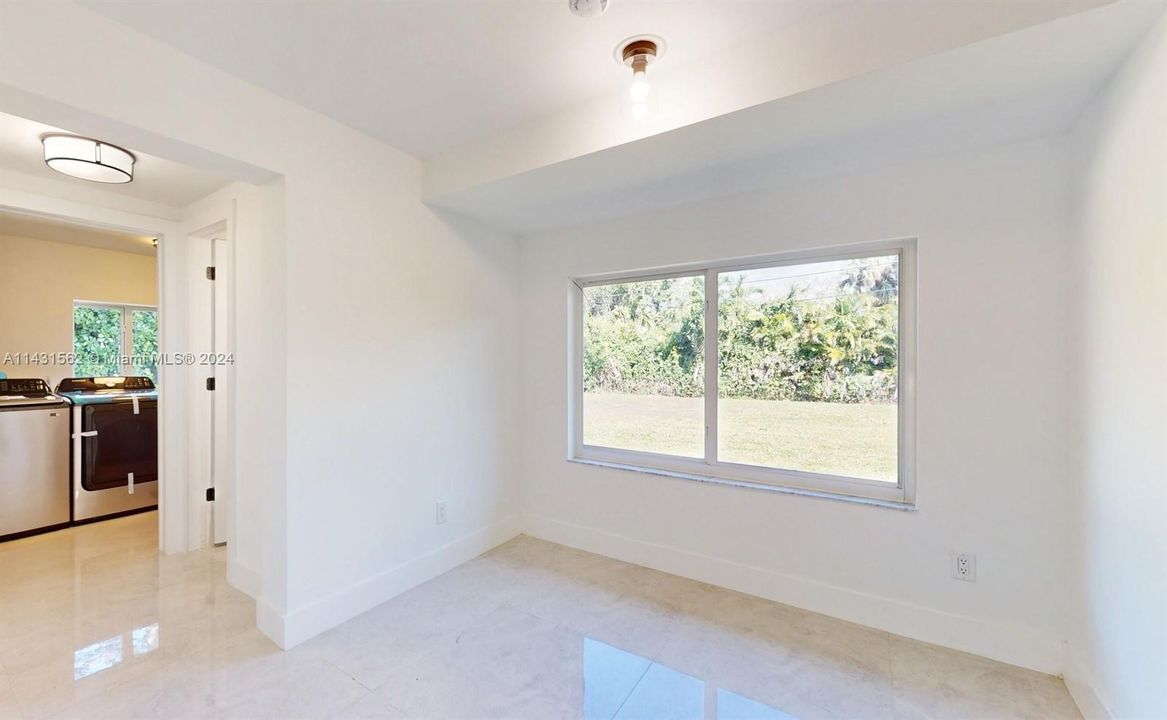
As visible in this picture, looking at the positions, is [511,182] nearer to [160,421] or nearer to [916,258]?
[916,258]

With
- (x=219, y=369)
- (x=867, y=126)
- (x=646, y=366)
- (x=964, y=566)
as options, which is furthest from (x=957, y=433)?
(x=219, y=369)

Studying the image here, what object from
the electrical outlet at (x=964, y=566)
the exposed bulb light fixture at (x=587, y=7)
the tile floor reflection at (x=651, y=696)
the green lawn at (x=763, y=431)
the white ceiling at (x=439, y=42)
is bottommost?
the tile floor reflection at (x=651, y=696)

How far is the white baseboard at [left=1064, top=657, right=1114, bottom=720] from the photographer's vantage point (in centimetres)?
147

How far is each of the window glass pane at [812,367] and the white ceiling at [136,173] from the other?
304 centimetres

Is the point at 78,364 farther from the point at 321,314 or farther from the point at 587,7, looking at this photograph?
the point at 587,7

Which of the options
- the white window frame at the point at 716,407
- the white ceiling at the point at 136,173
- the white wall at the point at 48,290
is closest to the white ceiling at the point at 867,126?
the white window frame at the point at 716,407

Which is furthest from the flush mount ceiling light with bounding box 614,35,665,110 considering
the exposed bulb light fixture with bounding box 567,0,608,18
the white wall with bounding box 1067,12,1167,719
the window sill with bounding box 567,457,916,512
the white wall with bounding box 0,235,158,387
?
the white wall with bounding box 0,235,158,387

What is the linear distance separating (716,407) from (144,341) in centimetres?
534

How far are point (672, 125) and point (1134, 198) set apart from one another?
1.39 meters

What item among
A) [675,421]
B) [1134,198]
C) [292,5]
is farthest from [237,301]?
[1134,198]

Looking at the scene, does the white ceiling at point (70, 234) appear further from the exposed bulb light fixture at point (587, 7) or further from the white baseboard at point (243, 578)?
the exposed bulb light fixture at point (587, 7)

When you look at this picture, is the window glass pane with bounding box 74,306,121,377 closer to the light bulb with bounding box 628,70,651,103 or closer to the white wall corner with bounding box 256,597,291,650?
the white wall corner with bounding box 256,597,291,650

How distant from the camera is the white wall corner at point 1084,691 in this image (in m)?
1.47

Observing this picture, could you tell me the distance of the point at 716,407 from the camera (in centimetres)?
269
